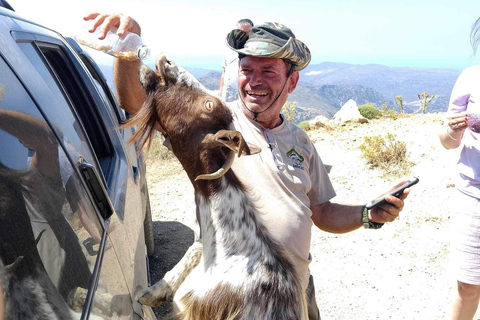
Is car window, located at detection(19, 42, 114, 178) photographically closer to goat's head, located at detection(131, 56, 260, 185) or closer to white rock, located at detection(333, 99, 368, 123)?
goat's head, located at detection(131, 56, 260, 185)

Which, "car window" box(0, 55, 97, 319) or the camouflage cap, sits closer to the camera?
"car window" box(0, 55, 97, 319)

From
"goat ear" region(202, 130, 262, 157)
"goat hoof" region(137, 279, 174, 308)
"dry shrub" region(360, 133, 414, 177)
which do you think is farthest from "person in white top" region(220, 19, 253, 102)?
"dry shrub" region(360, 133, 414, 177)

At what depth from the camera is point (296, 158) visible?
8.20 feet

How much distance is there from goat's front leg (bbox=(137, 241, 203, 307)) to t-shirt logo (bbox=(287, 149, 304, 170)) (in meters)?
0.69

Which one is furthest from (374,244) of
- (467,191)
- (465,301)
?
(467,191)

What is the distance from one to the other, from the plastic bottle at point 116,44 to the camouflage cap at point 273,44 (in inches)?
22.0

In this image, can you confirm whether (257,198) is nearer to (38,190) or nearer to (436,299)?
(38,190)

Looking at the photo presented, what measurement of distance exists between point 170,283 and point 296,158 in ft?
3.16

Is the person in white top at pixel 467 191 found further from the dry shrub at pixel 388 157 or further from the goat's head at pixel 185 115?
the dry shrub at pixel 388 157

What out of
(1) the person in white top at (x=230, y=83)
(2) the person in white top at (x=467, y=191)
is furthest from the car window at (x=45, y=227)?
(1) the person in white top at (x=230, y=83)

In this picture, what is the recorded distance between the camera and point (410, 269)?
5.19 meters

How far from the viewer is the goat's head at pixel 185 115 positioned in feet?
6.97

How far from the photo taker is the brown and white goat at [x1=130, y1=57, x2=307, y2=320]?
202 cm

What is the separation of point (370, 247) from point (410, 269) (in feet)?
2.13
